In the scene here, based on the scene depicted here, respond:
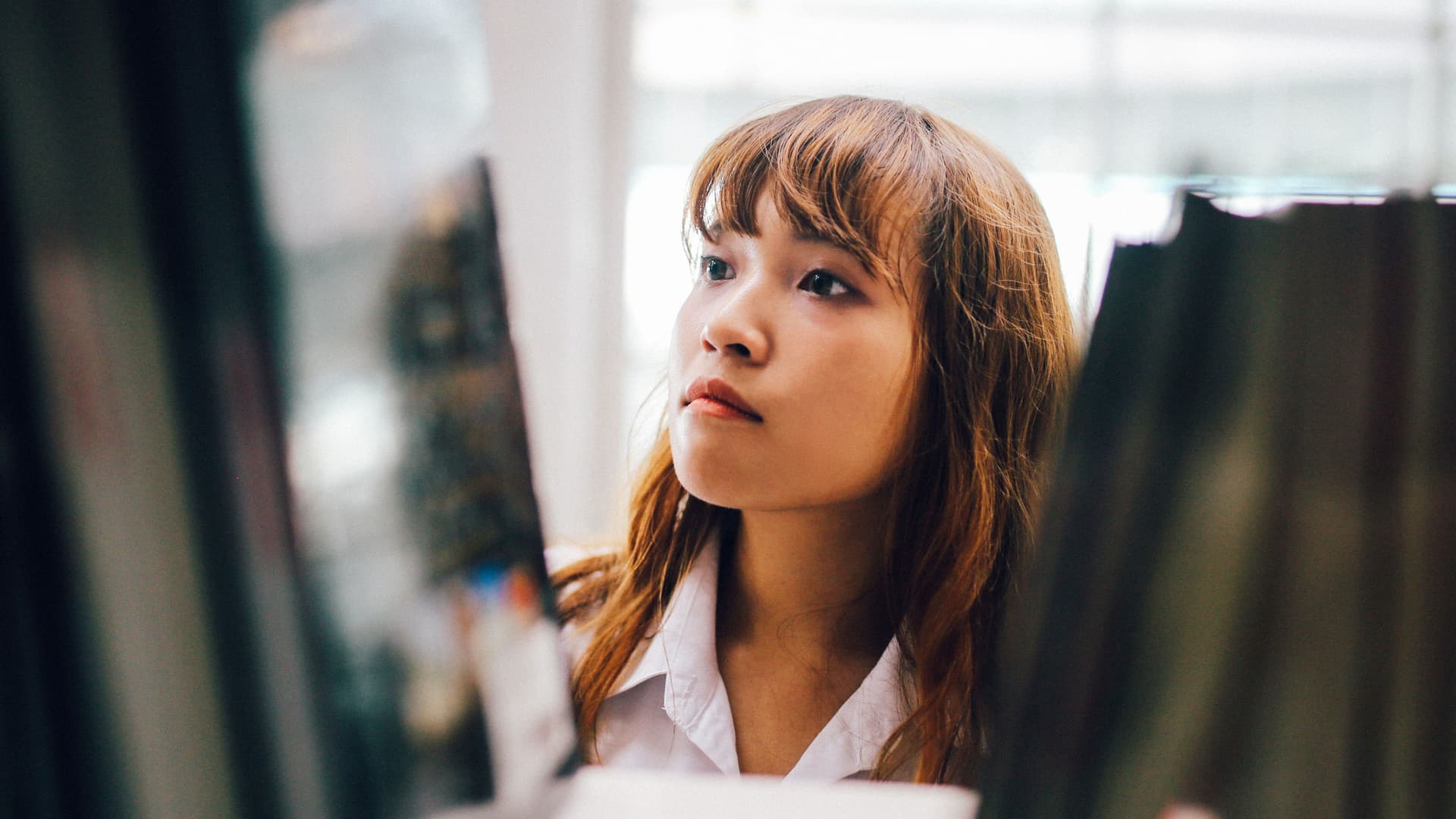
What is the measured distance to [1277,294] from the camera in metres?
0.21

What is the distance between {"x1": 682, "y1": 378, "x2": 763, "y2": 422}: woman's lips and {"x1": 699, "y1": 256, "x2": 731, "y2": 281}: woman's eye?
3.5 inches

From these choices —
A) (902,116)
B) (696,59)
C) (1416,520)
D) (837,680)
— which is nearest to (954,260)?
(902,116)

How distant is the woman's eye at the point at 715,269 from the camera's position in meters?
0.53

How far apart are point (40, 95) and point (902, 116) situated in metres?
0.46

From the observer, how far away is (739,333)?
1.53 ft

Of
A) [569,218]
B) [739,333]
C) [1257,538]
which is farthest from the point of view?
[569,218]

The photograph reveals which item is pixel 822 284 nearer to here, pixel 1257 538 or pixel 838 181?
pixel 838 181

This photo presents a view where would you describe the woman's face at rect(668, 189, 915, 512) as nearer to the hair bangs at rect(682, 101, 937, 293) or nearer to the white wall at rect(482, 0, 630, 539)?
the hair bangs at rect(682, 101, 937, 293)

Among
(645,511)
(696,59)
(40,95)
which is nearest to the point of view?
(40,95)

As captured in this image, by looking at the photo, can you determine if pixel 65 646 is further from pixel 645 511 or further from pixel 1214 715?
pixel 645 511

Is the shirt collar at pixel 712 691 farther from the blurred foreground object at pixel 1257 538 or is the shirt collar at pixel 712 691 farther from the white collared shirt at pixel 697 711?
the blurred foreground object at pixel 1257 538

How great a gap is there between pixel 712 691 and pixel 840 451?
15cm

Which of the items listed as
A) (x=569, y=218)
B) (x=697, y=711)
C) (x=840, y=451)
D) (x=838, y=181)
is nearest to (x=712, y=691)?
(x=697, y=711)

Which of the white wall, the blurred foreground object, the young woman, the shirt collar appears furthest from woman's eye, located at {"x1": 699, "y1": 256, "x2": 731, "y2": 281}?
the white wall
